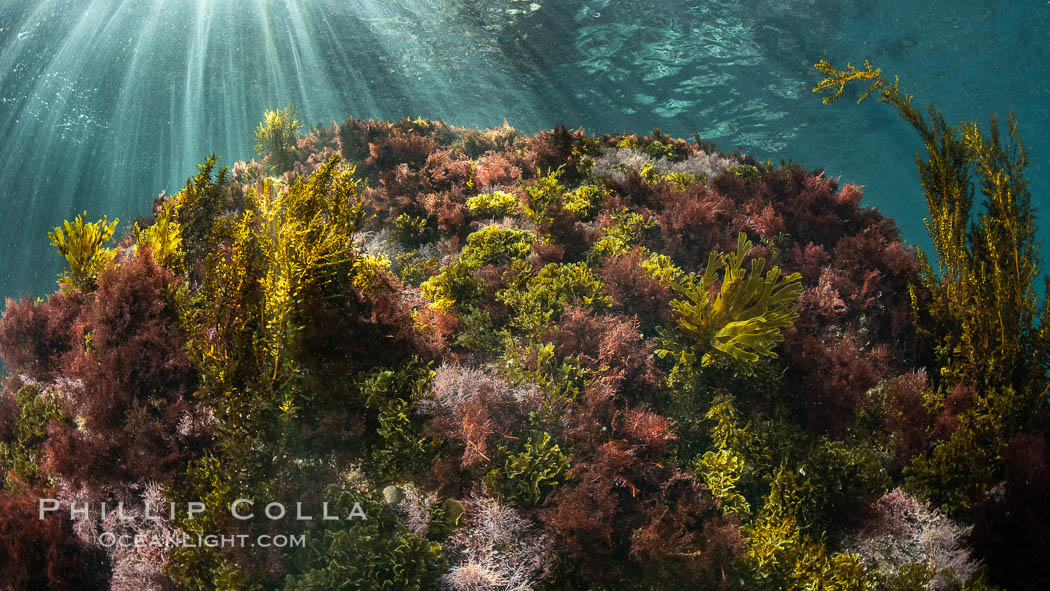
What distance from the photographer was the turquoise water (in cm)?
1936

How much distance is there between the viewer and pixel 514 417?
3.65 metres

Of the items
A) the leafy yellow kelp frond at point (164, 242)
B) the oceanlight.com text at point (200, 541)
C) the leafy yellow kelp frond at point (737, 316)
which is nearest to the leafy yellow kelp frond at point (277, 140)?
the leafy yellow kelp frond at point (164, 242)

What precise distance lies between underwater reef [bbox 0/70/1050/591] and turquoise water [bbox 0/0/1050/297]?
18911 millimetres

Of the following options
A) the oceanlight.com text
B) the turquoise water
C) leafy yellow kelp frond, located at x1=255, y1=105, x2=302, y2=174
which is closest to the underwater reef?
the oceanlight.com text

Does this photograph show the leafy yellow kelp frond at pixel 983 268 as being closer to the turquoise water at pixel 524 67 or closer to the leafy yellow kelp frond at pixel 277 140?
the leafy yellow kelp frond at pixel 277 140

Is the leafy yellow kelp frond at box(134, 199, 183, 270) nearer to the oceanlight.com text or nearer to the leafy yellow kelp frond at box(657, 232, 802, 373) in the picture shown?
the oceanlight.com text

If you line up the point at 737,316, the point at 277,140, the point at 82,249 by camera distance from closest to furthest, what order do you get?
1. the point at 737,316
2. the point at 82,249
3. the point at 277,140

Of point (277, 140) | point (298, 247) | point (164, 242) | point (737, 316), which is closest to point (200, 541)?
point (298, 247)

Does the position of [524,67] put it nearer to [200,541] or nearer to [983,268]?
[983,268]

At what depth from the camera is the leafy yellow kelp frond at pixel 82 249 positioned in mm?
4410

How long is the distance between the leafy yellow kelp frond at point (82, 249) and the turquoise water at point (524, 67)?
2045 cm

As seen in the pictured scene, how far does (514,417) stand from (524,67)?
2766 cm

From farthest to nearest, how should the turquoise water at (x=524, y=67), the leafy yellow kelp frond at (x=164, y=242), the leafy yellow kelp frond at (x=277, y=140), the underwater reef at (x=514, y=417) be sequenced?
the turquoise water at (x=524, y=67)
the leafy yellow kelp frond at (x=277, y=140)
the leafy yellow kelp frond at (x=164, y=242)
the underwater reef at (x=514, y=417)

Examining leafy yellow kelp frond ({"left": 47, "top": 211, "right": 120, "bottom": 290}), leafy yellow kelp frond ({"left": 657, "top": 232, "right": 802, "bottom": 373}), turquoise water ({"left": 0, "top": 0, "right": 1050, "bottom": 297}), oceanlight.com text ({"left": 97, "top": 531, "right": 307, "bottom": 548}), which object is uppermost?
turquoise water ({"left": 0, "top": 0, "right": 1050, "bottom": 297})
